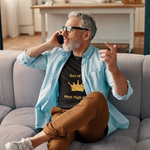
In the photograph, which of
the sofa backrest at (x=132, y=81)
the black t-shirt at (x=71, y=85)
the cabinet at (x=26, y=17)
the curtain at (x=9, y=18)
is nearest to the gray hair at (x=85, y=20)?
the black t-shirt at (x=71, y=85)

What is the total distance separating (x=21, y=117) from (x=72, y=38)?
2.27ft

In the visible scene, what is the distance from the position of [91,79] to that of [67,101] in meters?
0.22

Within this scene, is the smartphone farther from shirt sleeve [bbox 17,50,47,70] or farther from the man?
shirt sleeve [bbox 17,50,47,70]

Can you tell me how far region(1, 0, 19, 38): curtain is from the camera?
672 cm

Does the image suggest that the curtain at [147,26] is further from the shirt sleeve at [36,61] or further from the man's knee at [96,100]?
the man's knee at [96,100]

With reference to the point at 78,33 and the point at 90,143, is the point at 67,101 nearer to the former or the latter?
the point at 90,143

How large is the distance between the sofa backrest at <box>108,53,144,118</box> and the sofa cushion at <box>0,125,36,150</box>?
2.11 feet

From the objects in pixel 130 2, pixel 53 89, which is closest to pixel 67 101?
pixel 53 89

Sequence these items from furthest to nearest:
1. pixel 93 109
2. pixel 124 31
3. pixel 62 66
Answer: pixel 124 31
pixel 62 66
pixel 93 109

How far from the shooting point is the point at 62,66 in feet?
5.44

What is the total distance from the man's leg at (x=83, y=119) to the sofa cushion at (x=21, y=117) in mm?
406

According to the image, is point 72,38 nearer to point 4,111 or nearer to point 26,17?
point 4,111

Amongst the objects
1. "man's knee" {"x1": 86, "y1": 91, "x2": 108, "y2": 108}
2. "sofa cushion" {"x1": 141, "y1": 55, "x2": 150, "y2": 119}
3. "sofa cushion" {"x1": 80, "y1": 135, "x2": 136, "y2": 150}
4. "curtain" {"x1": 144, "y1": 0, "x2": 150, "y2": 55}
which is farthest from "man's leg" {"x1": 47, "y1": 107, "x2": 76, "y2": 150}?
"curtain" {"x1": 144, "y1": 0, "x2": 150, "y2": 55}

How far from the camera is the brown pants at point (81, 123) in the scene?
50.3 inches
